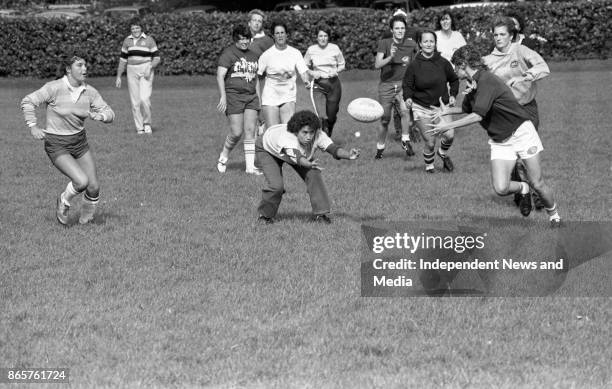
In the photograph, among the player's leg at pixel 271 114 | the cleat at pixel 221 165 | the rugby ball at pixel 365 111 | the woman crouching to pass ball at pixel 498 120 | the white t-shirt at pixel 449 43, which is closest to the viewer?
the woman crouching to pass ball at pixel 498 120

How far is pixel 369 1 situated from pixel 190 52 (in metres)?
9.60

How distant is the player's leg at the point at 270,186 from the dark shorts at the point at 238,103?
3216 millimetres

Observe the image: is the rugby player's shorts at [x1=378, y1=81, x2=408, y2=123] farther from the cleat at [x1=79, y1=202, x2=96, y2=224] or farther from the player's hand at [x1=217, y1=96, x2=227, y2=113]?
the cleat at [x1=79, y1=202, x2=96, y2=224]

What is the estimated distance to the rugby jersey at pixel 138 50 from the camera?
19.7 meters

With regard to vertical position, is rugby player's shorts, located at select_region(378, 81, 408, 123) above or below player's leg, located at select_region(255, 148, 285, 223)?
below

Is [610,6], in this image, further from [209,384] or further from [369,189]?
[209,384]

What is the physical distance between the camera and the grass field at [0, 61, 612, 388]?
6.55m

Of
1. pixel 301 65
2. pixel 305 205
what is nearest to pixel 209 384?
pixel 305 205

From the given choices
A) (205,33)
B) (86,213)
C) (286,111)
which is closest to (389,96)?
(286,111)

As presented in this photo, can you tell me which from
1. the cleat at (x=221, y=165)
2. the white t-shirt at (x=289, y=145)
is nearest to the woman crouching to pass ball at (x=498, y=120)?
the white t-shirt at (x=289, y=145)

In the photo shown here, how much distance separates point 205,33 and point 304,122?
2362 cm

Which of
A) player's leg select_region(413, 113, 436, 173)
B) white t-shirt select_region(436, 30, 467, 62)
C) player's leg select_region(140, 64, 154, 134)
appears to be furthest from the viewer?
player's leg select_region(140, 64, 154, 134)

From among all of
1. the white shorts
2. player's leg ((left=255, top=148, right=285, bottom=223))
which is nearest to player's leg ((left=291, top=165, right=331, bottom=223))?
player's leg ((left=255, top=148, right=285, bottom=223))

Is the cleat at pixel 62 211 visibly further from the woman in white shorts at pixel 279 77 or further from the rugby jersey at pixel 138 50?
the rugby jersey at pixel 138 50
